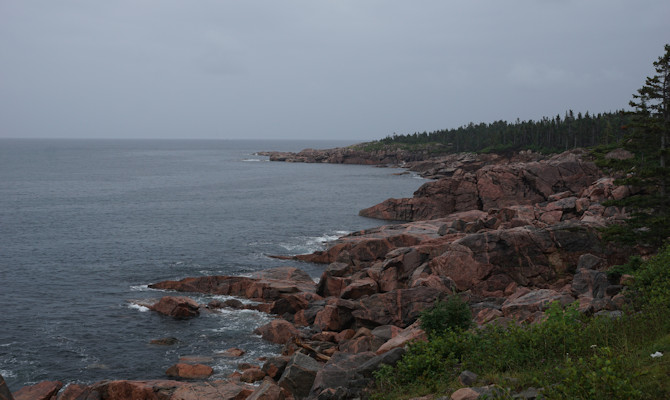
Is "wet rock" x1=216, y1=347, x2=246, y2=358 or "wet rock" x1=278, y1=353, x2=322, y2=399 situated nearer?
"wet rock" x1=278, y1=353, x2=322, y2=399

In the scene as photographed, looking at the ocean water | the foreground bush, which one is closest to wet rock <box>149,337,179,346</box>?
the ocean water

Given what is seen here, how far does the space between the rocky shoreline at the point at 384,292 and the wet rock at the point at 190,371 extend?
0.05 m

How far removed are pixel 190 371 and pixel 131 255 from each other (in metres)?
30.1

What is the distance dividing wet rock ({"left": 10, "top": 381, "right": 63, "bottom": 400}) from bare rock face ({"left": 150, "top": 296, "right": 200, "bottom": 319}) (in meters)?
11.3

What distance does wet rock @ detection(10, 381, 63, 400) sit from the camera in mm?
21967

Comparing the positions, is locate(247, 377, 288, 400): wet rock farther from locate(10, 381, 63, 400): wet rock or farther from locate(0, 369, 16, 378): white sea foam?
locate(0, 369, 16, 378): white sea foam

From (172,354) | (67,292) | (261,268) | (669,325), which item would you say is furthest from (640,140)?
(67,292)

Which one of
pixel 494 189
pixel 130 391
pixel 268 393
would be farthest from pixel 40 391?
pixel 494 189

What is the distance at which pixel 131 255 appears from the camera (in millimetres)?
51750

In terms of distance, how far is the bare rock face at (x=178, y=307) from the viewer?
3441 cm

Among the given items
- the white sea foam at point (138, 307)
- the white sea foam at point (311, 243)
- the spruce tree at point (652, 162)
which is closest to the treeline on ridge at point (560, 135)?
the white sea foam at point (311, 243)

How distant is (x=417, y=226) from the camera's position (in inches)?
2116

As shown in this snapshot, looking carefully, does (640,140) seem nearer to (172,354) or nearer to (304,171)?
(172,354)

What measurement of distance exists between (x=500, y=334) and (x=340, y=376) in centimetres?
609
